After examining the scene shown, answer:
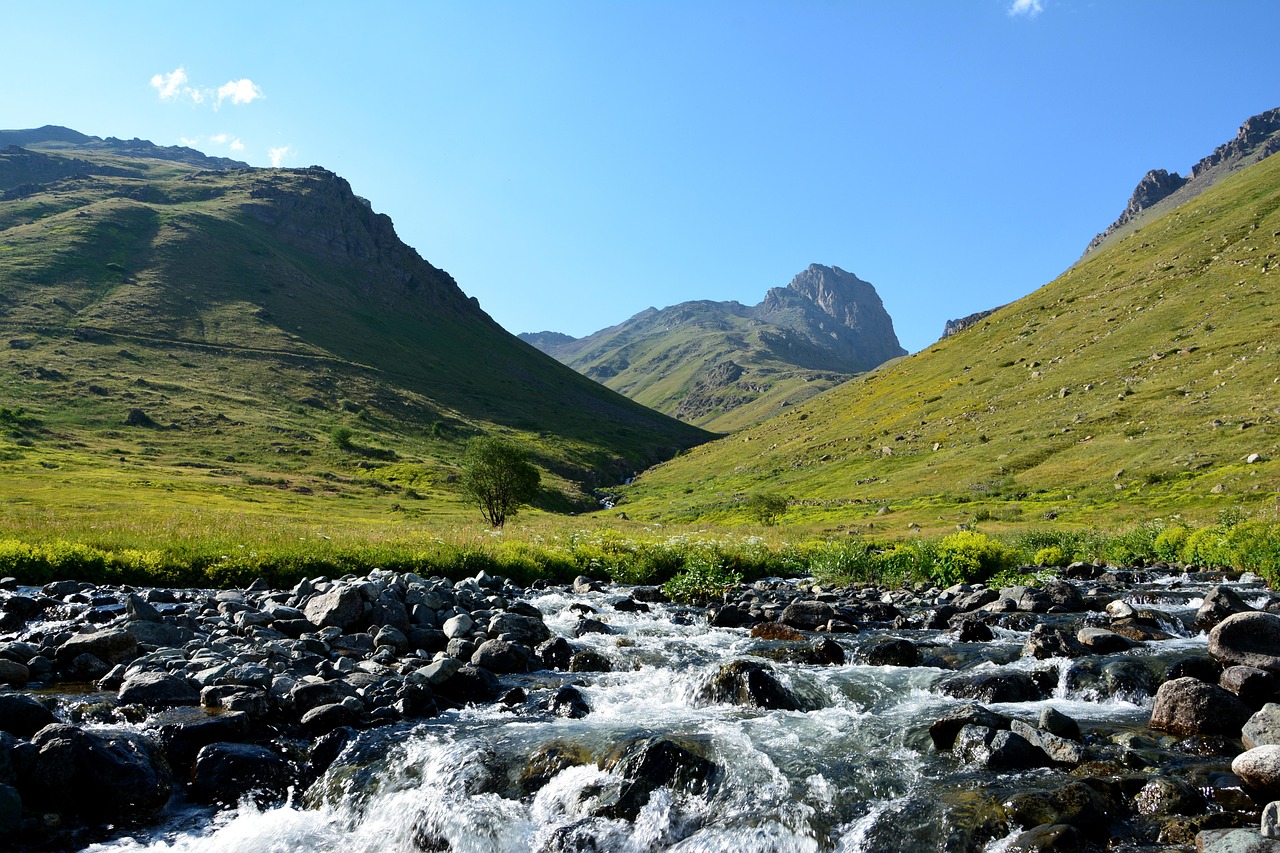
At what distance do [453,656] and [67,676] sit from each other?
312 inches

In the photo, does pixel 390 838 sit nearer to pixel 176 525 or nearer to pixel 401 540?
pixel 401 540

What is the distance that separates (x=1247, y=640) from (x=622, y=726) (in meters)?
12.7

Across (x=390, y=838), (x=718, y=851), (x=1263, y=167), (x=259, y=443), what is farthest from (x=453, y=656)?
(x=1263, y=167)

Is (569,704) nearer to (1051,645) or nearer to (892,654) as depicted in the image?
(892,654)

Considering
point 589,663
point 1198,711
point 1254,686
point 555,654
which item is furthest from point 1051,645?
point 555,654

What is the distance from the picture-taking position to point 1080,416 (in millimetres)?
77812

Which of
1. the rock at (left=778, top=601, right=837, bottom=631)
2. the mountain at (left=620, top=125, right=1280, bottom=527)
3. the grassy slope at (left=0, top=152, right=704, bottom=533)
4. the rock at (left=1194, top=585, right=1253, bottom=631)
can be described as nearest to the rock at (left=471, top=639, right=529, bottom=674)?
the rock at (left=778, top=601, right=837, bottom=631)

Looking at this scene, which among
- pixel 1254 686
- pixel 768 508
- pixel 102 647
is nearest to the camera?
pixel 1254 686

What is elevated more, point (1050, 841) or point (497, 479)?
point (497, 479)

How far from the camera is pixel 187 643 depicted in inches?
660

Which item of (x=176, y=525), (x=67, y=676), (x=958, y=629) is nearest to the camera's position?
(x=67, y=676)

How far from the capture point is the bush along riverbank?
987 cm

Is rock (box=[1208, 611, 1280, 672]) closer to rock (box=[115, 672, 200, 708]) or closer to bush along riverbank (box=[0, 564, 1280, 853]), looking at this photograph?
bush along riverbank (box=[0, 564, 1280, 853])

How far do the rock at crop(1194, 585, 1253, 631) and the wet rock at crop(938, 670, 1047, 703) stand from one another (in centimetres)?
783
